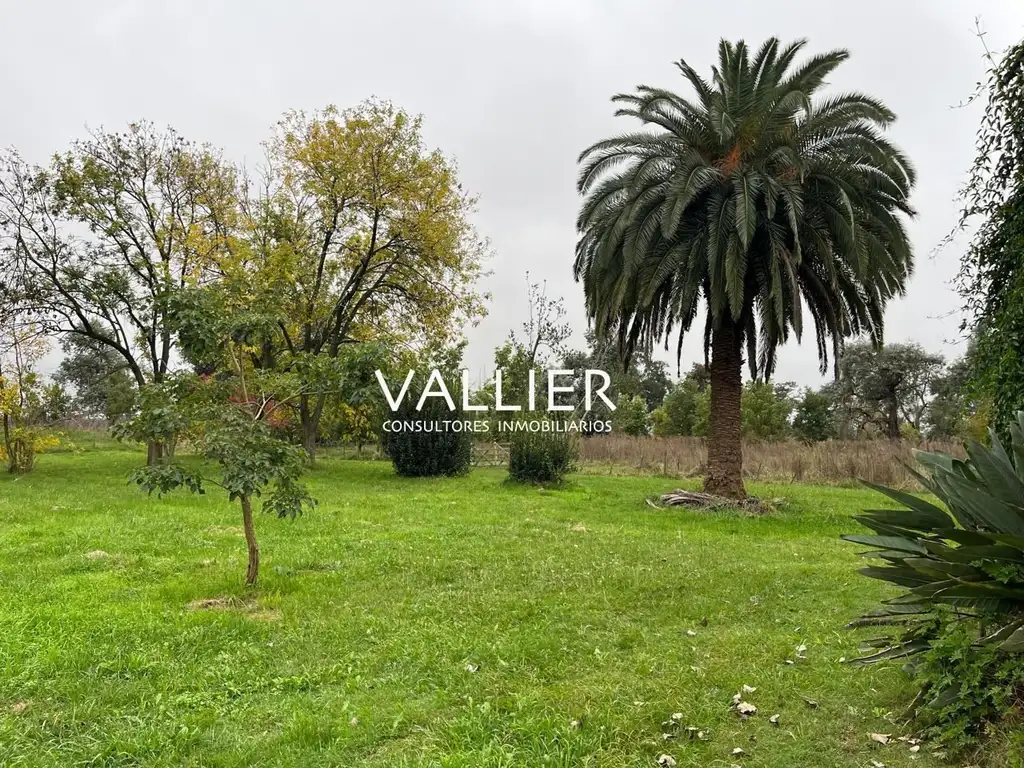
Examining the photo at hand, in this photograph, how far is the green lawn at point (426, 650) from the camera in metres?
2.92

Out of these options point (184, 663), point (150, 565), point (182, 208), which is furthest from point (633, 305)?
point (182, 208)

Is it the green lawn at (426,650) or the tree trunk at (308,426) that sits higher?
the tree trunk at (308,426)

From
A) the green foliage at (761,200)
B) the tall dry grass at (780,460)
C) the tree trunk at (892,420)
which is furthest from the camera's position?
the tree trunk at (892,420)

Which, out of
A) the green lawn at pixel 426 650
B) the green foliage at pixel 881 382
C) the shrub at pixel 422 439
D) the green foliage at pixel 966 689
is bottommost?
the green lawn at pixel 426 650

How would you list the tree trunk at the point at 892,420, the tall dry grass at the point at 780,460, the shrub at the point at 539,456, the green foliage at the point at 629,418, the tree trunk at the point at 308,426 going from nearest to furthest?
the shrub at the point at 539,456 < the tall dry grass at the point at 780,460 < the tree trunk at the point at 308,426 < the tree trunk at the point at 892,420 < the green foliage at the point at 629,418

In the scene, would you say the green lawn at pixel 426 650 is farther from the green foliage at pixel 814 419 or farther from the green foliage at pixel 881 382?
the green foliage at pixel 881 382

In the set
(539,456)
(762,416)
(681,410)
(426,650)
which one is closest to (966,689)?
(426,650)

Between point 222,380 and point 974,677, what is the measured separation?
586cm

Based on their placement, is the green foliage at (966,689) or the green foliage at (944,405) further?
the green foliage at (944,405)

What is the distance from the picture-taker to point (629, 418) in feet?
113

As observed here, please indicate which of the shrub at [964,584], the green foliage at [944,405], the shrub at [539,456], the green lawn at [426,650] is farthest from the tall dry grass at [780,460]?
the shrub at [964,584]

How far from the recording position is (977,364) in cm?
521

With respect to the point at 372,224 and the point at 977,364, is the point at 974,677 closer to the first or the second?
the point at 977,364

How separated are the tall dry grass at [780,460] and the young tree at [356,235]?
6.51m
